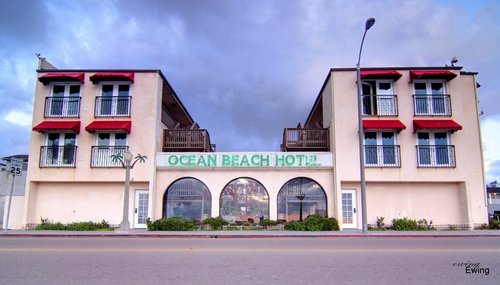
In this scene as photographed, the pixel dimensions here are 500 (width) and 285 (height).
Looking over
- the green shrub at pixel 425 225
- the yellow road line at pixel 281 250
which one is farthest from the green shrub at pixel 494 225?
the yellow road line at pixel 281 250

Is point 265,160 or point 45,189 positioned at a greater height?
point 265,160

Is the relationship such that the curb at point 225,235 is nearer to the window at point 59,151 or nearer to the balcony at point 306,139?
the window at point 59,151

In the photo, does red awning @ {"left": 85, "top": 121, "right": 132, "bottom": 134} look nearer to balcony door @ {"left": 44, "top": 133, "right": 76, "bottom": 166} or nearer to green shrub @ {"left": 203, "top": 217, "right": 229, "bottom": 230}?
balcony door @ {"left": 44, "top": 133, "right": 76, "bottom": 166}

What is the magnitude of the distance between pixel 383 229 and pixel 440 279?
13.8m

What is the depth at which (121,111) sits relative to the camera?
71.7 feet

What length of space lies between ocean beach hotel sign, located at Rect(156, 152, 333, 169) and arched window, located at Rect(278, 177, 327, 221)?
106 cm

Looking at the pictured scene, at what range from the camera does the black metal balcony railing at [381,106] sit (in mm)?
21531

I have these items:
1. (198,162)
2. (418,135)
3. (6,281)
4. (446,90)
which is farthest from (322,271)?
(446,90)

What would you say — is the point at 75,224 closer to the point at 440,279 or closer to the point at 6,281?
the point at 6,281

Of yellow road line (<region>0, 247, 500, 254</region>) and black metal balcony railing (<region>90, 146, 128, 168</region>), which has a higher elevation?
black metal balcony railing (<region>90, 146, 128, 168</region>)

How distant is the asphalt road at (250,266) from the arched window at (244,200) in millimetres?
10434

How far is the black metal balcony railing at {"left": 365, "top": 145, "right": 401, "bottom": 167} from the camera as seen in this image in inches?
826

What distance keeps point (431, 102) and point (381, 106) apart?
9.05 feet

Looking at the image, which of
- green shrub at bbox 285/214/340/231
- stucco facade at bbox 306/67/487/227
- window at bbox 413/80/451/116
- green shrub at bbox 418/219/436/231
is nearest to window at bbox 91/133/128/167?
green shrub at bbox 285/214/340/231
